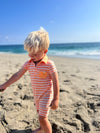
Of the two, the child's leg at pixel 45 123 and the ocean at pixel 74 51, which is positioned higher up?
the child's leg at pixel 45 123

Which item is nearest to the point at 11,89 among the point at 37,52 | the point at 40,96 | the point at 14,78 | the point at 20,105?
the point at 20,105

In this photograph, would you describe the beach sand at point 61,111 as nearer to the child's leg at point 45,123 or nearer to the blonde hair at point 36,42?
the child's leg at point 45,123

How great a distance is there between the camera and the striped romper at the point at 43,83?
1506 millimetres

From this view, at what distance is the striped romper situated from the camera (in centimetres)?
151

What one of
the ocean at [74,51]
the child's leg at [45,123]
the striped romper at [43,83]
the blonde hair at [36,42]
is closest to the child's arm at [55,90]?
the striped romper at [43,83]

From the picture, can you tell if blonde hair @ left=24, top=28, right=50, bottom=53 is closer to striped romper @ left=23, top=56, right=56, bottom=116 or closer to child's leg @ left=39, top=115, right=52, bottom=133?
striped romper @ left=23, top=56, right=56, bottom=116

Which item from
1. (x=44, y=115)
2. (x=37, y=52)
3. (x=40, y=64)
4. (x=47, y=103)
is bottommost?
(x=44, y=115)

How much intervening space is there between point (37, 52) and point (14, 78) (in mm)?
498

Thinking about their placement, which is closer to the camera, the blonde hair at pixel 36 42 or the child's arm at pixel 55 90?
the blonde hair at pixel 36 42

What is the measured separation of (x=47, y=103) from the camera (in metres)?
1.52

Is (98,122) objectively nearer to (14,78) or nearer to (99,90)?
(99,90)

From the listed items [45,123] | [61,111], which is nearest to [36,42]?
[45,123]

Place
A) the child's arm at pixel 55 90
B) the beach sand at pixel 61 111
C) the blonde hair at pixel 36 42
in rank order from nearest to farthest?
the blonde hair at pixel 36 42
the child's arm at pixel 55 90
the beach sand at pixel 61 111

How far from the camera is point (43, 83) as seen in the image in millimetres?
1550
